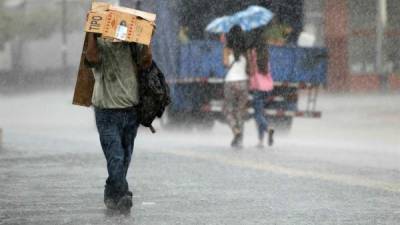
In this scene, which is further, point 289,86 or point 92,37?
point 289,86

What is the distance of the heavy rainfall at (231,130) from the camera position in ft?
30.6

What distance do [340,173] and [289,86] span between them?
28.6 ft

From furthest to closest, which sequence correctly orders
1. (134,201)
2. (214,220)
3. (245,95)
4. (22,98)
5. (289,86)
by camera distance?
(22,98)
(289,86)
(245,95)
(134,201)
(214,220)

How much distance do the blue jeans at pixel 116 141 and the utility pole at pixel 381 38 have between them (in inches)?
994

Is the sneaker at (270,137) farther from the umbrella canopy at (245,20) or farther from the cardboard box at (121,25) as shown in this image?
the cardboard box at (121,25)

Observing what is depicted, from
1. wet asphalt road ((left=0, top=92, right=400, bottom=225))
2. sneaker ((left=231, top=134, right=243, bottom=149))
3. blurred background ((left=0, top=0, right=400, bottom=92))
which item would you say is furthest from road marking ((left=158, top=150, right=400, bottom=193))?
blurred background ((left=0, top=0, right=400, bottom=92))

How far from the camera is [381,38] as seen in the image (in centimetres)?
3494

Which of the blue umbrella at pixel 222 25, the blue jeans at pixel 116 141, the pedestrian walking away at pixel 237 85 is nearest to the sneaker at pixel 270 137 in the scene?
the pedestrian walking away at pixel 237 85

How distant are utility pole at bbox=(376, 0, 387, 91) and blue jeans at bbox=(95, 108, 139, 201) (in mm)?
25257

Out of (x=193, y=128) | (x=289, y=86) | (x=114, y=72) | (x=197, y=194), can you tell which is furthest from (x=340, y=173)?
(x=193, y=128)

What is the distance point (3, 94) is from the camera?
50.8 metres

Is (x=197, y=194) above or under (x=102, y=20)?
under

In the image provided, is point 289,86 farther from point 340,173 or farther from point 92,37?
point 92,37

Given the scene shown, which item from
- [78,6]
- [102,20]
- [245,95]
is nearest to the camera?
[102,20]
